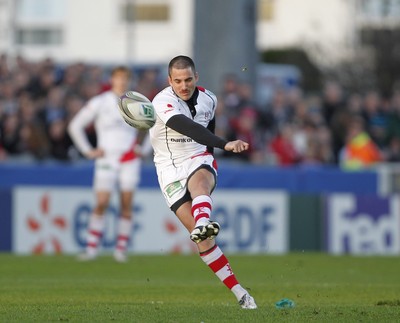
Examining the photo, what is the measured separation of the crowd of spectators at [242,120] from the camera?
2425cm

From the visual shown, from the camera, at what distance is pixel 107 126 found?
67.0 feet

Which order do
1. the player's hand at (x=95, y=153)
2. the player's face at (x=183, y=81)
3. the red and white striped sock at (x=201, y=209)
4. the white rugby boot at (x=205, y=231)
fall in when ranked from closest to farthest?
the white rugby boot at (x=205, y=231) → the red and white striped sock at (x=201, y=209) → the player's face at (x=183, y=81) → the player's hand at (x=95, y=153)

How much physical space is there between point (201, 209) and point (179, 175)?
69 centimetres

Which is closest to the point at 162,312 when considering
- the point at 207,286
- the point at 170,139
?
the point at 170,139

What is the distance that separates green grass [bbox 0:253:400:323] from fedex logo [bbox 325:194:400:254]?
5.44 ft

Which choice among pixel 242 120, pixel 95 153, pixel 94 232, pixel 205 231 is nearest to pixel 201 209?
pixel 205 231

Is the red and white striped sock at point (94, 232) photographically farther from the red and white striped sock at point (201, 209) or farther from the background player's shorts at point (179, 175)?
the red and white striped sock at point (201, 209)

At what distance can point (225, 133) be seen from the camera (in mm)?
24984

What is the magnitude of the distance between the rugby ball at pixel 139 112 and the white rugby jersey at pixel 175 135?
29 centimetres

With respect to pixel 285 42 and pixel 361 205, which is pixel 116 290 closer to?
pixel 361 205

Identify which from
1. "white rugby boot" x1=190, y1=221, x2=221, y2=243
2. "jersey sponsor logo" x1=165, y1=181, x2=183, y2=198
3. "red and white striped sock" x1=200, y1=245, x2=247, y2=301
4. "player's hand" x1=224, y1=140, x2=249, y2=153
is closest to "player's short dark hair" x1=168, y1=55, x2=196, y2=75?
"jersey sponsor logo" x1=165, y1=181, x2=183, y2=198

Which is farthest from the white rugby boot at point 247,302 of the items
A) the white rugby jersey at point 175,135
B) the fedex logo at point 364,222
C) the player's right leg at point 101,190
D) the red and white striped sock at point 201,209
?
the fedex logo at point 364,222

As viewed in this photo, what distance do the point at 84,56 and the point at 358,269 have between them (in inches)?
1456

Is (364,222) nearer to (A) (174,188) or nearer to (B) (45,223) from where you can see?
(B) (45,223)
